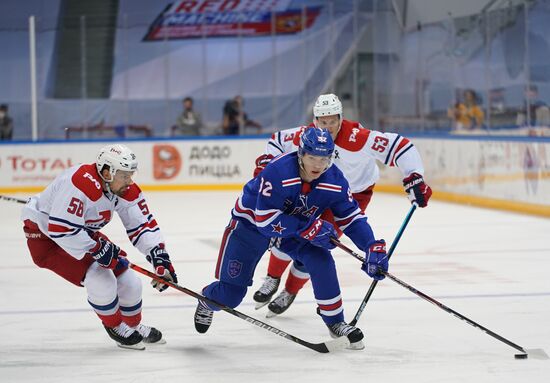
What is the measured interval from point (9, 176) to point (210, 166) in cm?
249

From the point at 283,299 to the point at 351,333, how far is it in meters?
0.94

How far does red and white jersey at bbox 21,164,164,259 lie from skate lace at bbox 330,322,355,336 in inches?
32.7

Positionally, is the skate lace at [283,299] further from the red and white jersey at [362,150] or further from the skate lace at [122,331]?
the skate lace at [122,331]

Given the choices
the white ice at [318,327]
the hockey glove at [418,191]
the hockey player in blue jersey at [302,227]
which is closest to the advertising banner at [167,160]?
the white ice at [318,327]

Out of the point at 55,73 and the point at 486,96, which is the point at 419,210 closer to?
the point at 486,96

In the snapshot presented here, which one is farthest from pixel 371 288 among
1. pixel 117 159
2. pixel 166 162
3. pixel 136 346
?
pixel 166 162

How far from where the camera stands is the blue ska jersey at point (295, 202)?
4.16 meters

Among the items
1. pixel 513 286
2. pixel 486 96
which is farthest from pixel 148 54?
pixel 513 286

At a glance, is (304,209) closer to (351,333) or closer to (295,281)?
A: (351,333)

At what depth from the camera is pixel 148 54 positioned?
14852 mm

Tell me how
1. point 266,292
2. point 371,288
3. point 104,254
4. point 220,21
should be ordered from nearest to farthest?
point 104,254 < point 371,288 < point 266,292 < point 220,21

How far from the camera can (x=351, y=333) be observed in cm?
426

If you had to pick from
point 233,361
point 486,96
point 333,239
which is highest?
point 486,96

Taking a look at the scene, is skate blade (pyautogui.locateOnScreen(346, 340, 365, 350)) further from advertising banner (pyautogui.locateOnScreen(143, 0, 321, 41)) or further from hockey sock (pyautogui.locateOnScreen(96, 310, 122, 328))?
advertising banner (pyautogui.locateOnScreen(143, 0, 321, 41))
